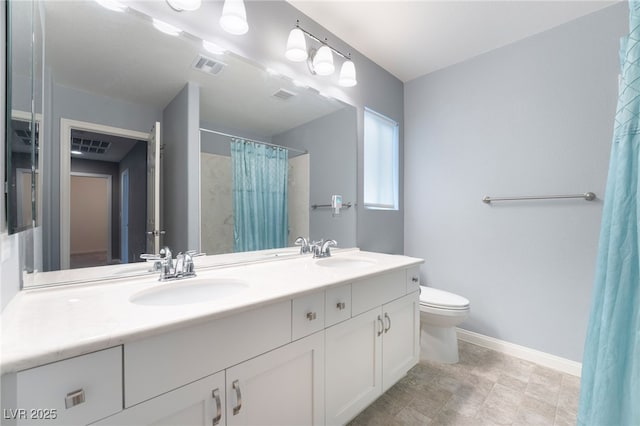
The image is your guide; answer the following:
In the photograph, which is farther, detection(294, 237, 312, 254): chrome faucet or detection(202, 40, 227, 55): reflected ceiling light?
detection(294, 237, 312, 254): chrome faucet

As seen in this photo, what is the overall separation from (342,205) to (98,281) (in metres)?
1.48

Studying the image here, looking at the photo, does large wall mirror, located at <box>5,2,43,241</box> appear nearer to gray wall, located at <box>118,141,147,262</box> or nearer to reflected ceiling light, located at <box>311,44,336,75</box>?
gray wall, located at <box>118,141,147,262</box>

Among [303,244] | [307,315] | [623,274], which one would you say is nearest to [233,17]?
[303,244]

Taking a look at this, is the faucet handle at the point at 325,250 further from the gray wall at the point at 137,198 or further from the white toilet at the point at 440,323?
the gray wall at the point at 137,198

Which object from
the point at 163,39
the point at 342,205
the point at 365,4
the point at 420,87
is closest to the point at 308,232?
the point at 342,205

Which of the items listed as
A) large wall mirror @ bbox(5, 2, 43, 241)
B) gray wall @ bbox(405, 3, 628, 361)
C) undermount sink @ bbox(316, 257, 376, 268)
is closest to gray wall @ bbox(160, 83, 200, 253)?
large wall mirror @ bbox(5, 2, 43, 241)

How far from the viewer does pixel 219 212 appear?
4.61ft

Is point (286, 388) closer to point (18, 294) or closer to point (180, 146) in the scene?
point (18, 294)

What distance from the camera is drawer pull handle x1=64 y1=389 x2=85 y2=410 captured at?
1.86ft

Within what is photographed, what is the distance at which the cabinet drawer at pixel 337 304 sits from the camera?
113cm

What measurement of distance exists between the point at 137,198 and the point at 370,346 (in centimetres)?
128

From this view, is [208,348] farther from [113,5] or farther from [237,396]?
[113,5]

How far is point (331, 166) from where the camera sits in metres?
1.97

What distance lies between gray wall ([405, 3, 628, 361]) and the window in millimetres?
193
